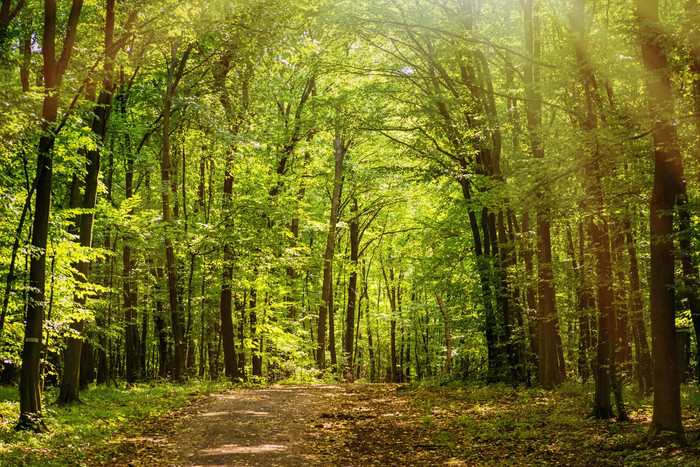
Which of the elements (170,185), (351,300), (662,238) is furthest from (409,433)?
(351,300)

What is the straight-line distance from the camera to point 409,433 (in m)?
10.4

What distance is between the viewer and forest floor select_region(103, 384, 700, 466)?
8.14 m

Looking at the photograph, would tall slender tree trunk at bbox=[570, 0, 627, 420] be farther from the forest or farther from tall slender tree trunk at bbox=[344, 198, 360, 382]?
tall slender tree trunk at bbox=[344, 198, 360, 382]

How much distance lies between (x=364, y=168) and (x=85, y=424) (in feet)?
55.9

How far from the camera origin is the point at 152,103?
18203 millimetres

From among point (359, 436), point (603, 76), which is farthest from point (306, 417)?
point (603, 76)

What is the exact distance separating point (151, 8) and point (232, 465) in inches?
355

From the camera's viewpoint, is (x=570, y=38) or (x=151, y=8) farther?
(x=151, y=8)

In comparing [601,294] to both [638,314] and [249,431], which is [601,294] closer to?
[638,314]

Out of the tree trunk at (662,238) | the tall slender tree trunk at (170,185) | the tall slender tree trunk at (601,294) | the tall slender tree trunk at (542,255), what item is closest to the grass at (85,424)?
the tall slender tree trunk at (170,185)

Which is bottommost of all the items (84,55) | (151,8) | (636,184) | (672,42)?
(636,184)

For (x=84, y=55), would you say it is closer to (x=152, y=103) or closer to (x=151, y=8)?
(x=151, y=8)

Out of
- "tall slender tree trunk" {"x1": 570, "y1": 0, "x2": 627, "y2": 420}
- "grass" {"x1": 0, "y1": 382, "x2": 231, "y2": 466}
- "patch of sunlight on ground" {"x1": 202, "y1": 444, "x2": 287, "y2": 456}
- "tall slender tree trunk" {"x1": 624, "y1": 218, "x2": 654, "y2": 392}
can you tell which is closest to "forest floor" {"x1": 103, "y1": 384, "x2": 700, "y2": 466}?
"patch of sunlight on ground" {"x1": 202, "y1": 444, "x2": 287, "y2": 456}

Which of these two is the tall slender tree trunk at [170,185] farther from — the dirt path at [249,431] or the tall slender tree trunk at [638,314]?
the tall slender tree trunk at [638,314]
